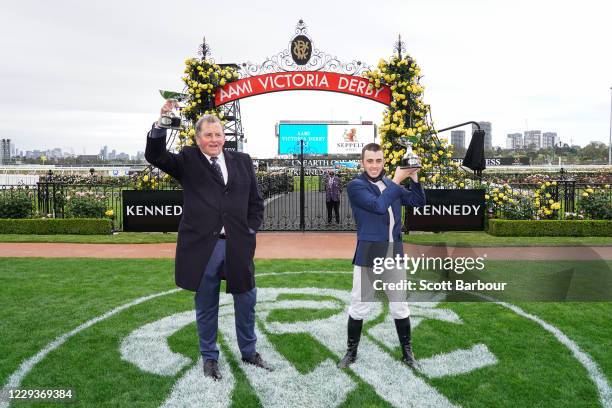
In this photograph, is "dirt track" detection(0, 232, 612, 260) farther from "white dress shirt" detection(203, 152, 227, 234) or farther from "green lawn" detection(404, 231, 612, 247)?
"white dress shirt" detection(203, 152, 227, 234)

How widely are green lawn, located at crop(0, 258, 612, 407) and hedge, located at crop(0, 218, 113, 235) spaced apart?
518cm

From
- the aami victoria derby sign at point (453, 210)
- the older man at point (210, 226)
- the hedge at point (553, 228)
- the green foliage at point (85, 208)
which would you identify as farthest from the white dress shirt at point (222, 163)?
the green foliage at point (85, 208)

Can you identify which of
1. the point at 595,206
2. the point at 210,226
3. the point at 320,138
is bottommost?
the point at 595,206

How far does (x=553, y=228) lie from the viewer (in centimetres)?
1254

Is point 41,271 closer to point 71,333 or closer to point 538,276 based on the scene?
point 71,333

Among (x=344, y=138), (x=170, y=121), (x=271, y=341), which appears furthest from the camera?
(x=344, y=138)

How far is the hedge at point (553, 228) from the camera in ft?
40.9

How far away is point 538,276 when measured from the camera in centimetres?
783

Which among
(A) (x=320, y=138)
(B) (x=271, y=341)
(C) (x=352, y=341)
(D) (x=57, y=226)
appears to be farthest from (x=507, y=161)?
(C) (x=352, y=341)

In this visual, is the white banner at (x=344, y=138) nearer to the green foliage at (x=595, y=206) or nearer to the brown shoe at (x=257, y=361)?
the green foliage at (x=595, y=206)

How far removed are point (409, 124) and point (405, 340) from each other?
9055 mm

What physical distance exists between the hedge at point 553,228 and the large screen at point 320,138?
33.8 meters

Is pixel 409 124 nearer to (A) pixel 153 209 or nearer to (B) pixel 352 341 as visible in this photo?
(A) pixel 153 209

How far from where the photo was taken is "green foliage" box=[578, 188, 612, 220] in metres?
13.4
